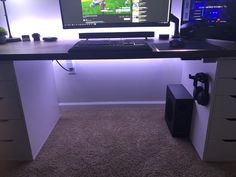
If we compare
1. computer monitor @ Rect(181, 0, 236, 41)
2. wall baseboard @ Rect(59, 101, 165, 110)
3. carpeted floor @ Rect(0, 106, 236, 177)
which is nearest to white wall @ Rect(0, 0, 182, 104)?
wall baseboard @ Rect(59, 101, 165, 110)

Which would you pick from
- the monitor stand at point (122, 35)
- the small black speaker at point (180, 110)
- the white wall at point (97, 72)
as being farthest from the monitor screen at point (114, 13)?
the small black speaker at point (180, 110)

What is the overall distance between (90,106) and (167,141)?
903mm

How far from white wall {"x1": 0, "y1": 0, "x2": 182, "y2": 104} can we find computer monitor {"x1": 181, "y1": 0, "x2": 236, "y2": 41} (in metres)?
0.35

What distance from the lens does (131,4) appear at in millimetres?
1483

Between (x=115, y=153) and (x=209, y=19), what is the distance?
3.75 ft

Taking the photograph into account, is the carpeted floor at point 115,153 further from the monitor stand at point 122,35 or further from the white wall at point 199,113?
the monitor stand at point 122,35

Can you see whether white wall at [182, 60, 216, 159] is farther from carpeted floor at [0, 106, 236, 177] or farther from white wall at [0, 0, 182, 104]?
white wall at [0, 0, 182, 104]

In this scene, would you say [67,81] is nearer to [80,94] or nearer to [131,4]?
[80,94]

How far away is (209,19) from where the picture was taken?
4.43 ft

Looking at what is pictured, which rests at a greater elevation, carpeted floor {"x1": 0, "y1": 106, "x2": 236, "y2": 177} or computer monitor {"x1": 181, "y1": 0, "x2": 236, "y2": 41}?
computer monitor {"x1": 181, "y1": 0, "x2": 236, "y2": 41}

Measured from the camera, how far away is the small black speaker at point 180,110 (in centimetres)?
148

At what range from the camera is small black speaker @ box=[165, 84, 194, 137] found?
148 centimetres

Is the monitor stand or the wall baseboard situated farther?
the wall baseboard

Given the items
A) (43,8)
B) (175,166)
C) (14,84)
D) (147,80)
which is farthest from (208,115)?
(43,8)
